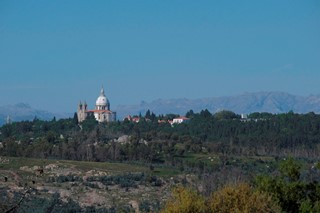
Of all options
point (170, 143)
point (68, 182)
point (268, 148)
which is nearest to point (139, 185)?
point (68, 182)

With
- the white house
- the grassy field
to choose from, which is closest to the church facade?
the white house

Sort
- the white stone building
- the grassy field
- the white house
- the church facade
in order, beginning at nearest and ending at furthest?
the grassy field, the white stone building, the white house, the church facade

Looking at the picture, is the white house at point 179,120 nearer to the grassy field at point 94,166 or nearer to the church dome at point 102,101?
the church dome at point 102,101

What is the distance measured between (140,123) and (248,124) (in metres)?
23.3

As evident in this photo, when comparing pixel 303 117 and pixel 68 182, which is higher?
pixel 303 117

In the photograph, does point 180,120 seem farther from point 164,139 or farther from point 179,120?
point 164,139

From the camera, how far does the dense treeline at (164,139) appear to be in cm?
8956

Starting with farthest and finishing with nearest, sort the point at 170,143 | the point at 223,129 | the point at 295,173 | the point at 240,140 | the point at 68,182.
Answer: the point at 223,129, the point at 240,140, the point at 170,143, the point at 68,182, the point at 295,173

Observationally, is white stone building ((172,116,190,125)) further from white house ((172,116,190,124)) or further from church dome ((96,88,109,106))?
church dome ((96,88,109,106))

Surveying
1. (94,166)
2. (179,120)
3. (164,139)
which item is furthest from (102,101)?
(94,166)

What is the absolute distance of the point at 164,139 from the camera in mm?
107500

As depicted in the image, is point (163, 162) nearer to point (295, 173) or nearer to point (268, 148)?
point (268, 148)

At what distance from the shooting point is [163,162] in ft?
288

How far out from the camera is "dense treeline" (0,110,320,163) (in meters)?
89.6
